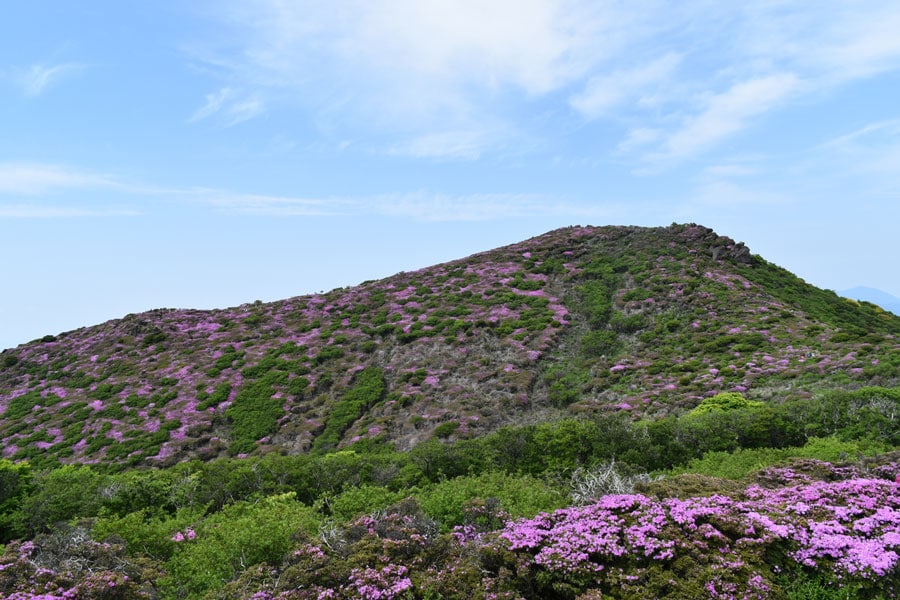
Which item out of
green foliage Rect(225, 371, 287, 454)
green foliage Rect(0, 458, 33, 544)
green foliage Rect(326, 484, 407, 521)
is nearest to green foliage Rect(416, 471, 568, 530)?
green foliage Rect(326, 484, 407, 521)

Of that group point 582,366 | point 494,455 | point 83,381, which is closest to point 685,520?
point 494,455

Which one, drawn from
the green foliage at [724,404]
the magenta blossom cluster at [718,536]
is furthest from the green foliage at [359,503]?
the green foliage at [724,404]

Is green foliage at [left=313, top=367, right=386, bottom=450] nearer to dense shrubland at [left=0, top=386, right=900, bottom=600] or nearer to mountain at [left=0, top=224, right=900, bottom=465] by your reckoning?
mountain at [left=0, top=224, right=900, bottom=465]

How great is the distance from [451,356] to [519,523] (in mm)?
25677

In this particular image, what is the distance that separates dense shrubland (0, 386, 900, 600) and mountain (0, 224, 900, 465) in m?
10.4

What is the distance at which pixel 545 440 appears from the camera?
14.3 meters

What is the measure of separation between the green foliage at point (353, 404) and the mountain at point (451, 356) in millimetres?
126

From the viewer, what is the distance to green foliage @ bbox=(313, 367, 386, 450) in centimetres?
2712

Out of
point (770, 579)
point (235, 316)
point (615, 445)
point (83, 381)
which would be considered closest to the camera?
point (770, 579)

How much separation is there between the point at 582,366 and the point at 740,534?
2460cm

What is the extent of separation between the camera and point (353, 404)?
98.3 ft

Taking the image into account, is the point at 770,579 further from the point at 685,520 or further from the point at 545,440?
the point at 545,440

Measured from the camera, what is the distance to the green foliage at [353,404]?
27125 millimetres

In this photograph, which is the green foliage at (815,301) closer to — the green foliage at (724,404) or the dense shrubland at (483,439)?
the dense shrubland at (483,439)
